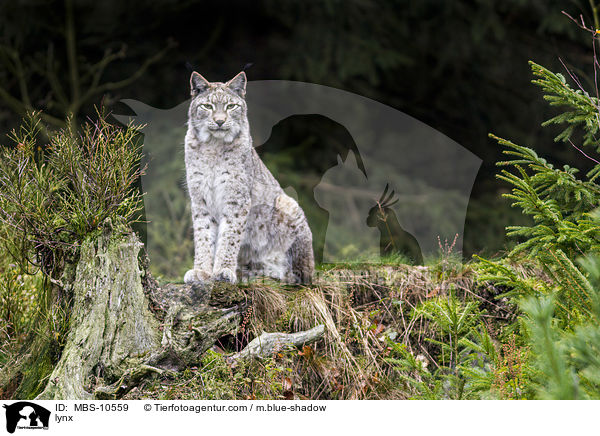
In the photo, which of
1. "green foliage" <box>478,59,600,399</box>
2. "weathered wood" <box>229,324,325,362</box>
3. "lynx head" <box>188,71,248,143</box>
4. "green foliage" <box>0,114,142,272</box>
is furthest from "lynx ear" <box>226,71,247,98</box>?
"green foliage" <box>478,59,600,399</box>

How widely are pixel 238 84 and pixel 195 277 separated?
120 centimetres

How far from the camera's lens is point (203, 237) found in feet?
11.2

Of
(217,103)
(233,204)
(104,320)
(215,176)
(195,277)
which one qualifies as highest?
(217,103)

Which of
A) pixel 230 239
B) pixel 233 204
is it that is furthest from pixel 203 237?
pixel 233 204

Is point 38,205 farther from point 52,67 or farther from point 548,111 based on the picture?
point 548,111

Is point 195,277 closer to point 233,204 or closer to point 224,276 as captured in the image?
point 224,276

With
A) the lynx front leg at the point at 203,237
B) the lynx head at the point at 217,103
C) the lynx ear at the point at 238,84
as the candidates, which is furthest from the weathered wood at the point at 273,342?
the lynx ear at the point at 238,84

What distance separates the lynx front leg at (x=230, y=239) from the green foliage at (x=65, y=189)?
0.66m

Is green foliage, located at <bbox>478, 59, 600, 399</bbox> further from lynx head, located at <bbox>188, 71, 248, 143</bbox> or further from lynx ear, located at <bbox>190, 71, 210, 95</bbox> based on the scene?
lynx ear, located at <bbox>190, 71, 210, 95</bbox>

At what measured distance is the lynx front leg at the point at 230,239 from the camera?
327 centimetres

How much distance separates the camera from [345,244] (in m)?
4.34

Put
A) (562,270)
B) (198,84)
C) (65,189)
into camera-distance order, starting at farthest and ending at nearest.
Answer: (198,84), (65,189), (562,270)
